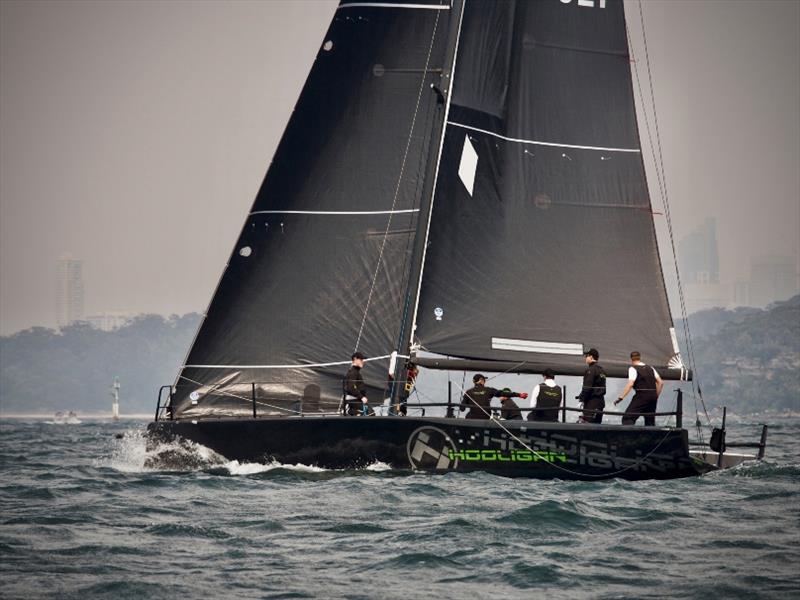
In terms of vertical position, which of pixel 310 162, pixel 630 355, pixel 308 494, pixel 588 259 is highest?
pixel 310 162

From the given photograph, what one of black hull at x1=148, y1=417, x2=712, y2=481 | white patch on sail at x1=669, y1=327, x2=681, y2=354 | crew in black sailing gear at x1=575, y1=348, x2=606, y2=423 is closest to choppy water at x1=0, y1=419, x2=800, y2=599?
black hull at x1=148, y1=417, x2=712, y2=481

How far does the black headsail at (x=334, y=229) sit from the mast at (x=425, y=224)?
17cm

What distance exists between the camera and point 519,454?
775 inches

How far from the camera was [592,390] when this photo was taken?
20.4 meters

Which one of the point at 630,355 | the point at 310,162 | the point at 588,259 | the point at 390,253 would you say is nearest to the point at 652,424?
the point at 630,355

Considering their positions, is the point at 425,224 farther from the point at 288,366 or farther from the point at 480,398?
the point at 288,366

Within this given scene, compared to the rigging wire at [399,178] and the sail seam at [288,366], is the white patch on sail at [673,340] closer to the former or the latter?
the sail seam at [288,366]

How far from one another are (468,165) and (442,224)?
102cm

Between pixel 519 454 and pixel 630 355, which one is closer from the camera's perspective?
pixel 519 454

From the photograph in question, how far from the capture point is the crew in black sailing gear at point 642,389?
2042cm

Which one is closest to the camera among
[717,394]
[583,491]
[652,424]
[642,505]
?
[642,505]

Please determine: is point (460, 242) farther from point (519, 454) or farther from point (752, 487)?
point (752, 487)

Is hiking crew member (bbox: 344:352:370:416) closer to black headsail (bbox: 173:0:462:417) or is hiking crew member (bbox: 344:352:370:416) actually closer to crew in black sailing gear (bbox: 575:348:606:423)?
black headsail (bbox: 173:0:462:417)

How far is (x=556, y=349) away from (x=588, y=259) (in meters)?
1.53
